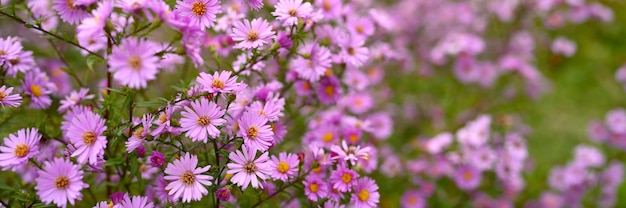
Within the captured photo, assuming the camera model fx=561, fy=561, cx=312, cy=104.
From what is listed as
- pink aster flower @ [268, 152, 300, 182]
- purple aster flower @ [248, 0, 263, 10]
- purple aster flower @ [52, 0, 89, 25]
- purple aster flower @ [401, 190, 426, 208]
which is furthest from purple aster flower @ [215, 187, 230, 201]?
purple aster flower @ [401, 190, 426, 208]

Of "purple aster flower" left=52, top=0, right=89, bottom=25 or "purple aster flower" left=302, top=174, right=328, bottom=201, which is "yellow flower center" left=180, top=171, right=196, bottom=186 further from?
"purple aster flower" left=52, top=0, right=89, bottom=25

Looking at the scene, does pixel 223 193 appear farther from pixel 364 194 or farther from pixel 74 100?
pixel 74 100

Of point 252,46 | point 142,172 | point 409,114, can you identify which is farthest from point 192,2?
point 409,114

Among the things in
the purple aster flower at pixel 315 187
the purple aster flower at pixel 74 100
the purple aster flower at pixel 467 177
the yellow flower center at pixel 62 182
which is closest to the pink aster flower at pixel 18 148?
the yellow flower center at pixel 62 182

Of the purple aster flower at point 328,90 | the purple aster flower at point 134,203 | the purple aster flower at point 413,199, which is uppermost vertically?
the purple aster flower at point 413,199

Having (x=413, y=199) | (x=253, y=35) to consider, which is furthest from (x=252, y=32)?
(x=413, y=199)

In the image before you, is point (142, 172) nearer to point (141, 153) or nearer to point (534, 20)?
point (141, 153)

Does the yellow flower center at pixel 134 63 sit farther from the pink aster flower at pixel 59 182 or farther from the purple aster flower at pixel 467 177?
the purple aster flower at pixel 467 177
